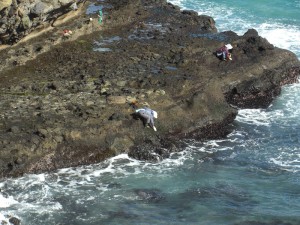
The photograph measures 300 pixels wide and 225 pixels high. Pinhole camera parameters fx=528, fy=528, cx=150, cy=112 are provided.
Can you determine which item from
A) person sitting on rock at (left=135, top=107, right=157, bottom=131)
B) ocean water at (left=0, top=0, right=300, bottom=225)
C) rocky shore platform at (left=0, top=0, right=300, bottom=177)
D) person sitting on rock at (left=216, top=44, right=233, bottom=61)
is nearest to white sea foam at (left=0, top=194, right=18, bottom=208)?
ocean water at (left=0, top=0, right=300, bottom=225)

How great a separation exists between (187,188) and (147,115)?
5259 millimetres

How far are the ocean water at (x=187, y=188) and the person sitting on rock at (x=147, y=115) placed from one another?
7.41 ft

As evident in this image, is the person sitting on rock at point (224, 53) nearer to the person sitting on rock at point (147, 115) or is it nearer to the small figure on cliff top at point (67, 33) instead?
the person sitting on rock at point (147, 115)

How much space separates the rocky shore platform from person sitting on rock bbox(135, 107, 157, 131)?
0.35m

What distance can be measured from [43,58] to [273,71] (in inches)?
620

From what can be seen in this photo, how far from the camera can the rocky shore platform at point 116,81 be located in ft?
88.5

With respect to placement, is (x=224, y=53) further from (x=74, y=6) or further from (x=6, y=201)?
(x=6, y=201)

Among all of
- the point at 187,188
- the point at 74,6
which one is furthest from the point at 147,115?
the point at 74,6

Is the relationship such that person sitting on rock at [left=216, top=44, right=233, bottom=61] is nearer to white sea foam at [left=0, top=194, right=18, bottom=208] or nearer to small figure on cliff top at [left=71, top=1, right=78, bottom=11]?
small figure on cliff top at [left=71, top=1, right=78, bottom=11]

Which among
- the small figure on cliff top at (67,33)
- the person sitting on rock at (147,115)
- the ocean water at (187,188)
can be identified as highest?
the small figure on cliff top at (67,33)

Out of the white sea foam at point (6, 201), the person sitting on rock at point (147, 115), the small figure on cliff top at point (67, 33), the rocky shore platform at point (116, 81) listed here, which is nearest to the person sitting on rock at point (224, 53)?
the rocky shore platform at point (116, 81)

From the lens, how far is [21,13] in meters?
34.0

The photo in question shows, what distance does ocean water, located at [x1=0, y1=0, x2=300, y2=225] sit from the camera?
73.9 ft

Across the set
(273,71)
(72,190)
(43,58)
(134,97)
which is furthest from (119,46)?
(72,190)
